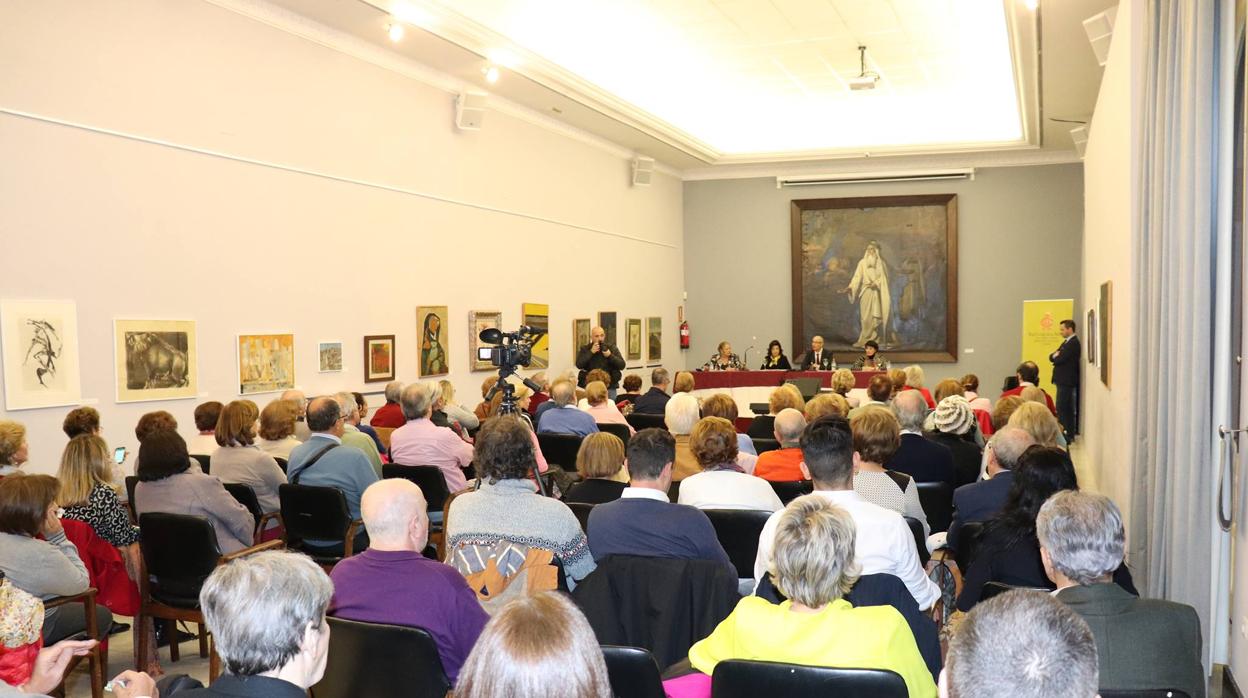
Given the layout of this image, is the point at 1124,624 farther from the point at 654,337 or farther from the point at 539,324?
the point at 654,337

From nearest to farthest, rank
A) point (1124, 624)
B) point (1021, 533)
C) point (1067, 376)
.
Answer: point (1124, 624) → point (1021, 533) → point (1067, 376)

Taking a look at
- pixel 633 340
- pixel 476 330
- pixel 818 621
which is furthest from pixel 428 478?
pixel 633 340

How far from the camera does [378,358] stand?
34.9ft

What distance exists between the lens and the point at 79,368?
289 inches

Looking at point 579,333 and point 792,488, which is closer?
point 792,488

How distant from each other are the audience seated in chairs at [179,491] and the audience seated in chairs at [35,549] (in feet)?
2.79

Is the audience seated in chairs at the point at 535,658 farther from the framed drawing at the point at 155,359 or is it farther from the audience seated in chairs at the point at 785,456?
the framed drawing at the point at 155,359

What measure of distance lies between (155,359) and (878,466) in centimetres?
573

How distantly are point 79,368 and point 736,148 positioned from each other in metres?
13.0

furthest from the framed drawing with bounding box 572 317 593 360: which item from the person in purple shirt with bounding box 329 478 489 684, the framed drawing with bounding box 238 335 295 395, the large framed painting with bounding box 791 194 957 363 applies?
the person in purple shirt with bounding box 329 478 489 684

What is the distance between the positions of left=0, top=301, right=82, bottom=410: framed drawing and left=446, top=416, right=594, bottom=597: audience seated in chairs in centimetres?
438

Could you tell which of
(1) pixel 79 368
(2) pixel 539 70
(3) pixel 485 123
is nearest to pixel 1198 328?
(1) pixel 79 368

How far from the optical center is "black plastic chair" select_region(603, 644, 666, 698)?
8.43ft

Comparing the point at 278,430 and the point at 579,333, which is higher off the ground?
the point at 579,333
